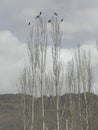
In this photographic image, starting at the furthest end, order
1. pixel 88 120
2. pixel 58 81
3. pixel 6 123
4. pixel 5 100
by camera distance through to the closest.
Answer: pixel 5 100 → pixel 6 123 → pixel 58 81 → pixel 88 120

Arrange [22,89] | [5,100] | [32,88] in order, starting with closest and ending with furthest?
[32,88] → [22,89] → [5,100]

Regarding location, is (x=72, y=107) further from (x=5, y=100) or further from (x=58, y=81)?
(x=5, y=100)

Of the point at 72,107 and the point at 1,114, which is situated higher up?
the point at 72,107

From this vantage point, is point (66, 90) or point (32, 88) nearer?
point (32, 88)

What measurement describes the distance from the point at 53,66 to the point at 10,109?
145m

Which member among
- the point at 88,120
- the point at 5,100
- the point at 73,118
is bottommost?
the point at 5,100

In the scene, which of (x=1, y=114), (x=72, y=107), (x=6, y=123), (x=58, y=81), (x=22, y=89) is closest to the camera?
(x=58, y=81)

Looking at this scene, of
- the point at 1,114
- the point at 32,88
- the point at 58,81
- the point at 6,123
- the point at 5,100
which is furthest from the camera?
the point at 5,100

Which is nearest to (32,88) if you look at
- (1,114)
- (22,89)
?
(22,89)

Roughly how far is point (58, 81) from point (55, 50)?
2004 mm

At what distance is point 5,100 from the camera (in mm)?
195250

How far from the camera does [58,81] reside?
90.9ft

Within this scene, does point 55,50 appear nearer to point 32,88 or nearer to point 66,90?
point 32,88

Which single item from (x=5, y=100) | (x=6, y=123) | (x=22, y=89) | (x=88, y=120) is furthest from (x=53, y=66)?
(x=5, y=100)
